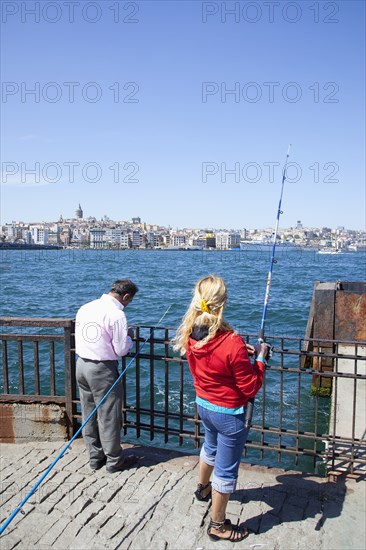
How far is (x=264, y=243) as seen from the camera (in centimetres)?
18512

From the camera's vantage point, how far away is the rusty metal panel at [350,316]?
1094 centimetres

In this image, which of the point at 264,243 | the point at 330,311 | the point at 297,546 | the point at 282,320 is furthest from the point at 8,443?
the point at 264,243

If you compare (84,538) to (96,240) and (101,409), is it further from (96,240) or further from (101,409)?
(96,240)

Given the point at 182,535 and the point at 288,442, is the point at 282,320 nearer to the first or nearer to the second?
the point at 288,442

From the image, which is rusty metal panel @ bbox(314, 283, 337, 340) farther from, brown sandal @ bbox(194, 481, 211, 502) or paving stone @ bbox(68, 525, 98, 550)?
paving stone @ bbox(68, 525, 98, 550)

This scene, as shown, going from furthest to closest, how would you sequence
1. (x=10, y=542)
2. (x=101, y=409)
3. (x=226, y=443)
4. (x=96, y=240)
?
(x=96, y=240), (x=101, y=409), (x=10, y=542), (x=226, y=443)

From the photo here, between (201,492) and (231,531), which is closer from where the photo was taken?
(231,531)

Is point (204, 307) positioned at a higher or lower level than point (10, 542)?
higher

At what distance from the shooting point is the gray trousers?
14.8 feet

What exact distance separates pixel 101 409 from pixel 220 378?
1.65m

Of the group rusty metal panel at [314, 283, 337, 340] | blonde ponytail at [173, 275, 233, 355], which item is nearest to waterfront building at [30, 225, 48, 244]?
rusty metal panel at [314, 283, 337, 340]

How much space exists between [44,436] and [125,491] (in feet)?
5.09

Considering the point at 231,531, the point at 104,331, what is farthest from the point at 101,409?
the point at 231,531

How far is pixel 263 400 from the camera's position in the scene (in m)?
4.98
